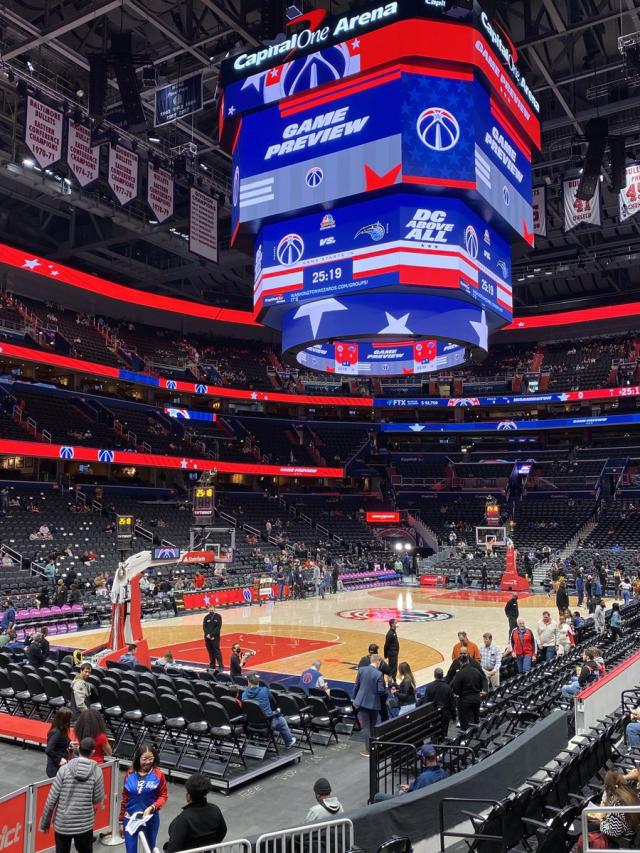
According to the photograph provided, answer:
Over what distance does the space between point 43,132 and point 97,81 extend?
7.69 feet

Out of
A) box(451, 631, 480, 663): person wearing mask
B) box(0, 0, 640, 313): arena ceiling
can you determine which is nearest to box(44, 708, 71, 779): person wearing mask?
box(451, 631, 480, 663): person wearing mask

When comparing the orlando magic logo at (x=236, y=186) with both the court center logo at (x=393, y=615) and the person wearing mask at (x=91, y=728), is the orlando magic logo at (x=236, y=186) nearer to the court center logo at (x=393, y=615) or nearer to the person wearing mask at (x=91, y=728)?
the person wearing mask at (x=91, y=728)

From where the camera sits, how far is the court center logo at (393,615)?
2595 centimetres

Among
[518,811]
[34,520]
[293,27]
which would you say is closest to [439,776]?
[518,811]

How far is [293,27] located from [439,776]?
609 inches

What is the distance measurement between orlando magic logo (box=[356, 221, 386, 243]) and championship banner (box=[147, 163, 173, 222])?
12.9 meters

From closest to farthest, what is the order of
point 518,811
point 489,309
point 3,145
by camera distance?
point 518,811, point 489,309, point 3,145

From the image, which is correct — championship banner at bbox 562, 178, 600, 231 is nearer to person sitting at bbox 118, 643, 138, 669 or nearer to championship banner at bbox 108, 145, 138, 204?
championship banner at bbox 108, 145, 138, 204

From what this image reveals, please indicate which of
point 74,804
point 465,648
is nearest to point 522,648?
point 465,648

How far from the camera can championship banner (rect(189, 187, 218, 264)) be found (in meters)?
26.6

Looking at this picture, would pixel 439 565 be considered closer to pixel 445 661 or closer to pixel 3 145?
pixel 445 661

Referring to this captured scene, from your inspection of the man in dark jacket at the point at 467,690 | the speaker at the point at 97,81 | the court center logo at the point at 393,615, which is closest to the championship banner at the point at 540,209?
the court center logo at the point at 393,615

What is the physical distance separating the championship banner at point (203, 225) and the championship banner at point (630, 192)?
14.9 meters

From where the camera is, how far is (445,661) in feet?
60.0
